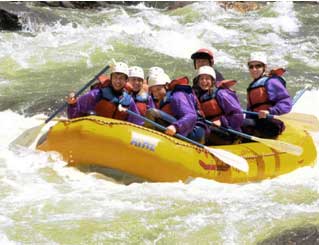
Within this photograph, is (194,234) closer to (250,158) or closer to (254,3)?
(250,158)

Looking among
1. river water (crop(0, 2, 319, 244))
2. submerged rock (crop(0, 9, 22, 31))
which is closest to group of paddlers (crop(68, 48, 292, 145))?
river water (crop(0, 2, 319, 244))

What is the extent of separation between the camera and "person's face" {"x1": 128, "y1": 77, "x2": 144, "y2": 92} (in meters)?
5.76

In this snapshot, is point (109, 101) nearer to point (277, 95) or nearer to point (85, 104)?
point (85, 104)

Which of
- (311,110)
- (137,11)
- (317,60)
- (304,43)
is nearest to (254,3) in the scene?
(137,11)

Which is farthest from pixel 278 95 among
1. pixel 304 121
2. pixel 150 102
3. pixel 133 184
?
pixel 133 184

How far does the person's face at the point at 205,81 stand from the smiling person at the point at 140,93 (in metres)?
0.59

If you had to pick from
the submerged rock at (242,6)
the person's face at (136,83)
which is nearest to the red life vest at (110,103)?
the person's face at (136,83)

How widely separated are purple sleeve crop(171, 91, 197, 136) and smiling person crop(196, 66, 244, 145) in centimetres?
22

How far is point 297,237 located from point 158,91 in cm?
208

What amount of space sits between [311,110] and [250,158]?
3.70 meters

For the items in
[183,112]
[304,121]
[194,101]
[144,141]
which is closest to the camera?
[144,141]

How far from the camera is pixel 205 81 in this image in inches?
215

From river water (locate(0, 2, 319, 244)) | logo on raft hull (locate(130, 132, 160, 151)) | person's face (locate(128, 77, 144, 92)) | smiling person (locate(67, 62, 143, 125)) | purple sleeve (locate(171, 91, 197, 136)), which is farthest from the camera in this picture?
person's face (locate(128, 77, 144, 92))

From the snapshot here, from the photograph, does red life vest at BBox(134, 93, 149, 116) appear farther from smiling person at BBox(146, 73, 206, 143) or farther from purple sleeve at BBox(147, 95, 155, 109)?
smiling person at BBox(146, 73, 206, 143)
